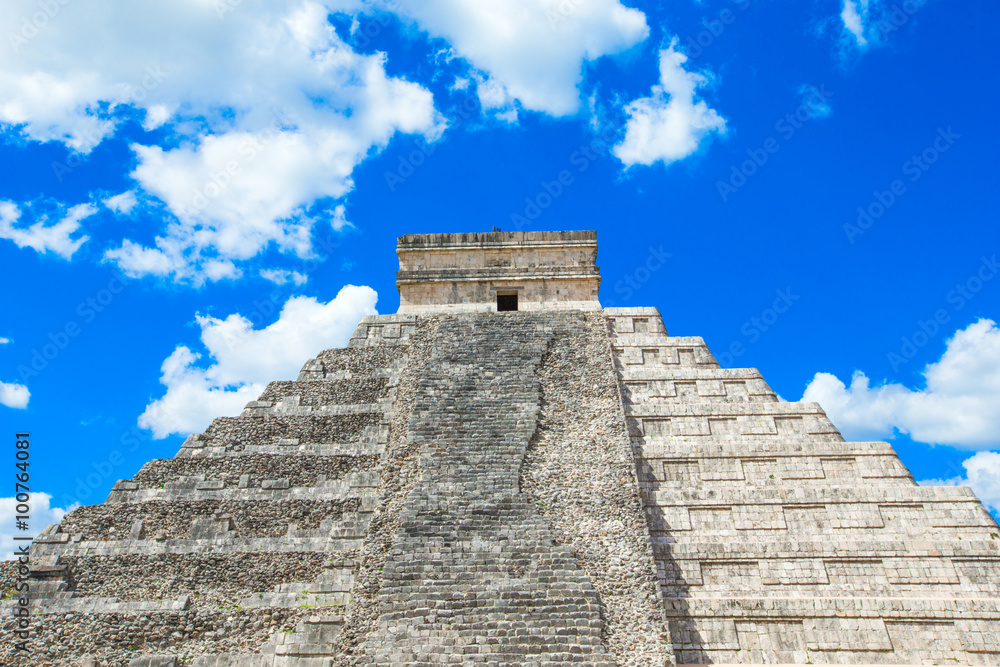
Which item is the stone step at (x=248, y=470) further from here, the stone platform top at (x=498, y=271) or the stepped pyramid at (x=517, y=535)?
the stone platform top at (x=498, y=271)

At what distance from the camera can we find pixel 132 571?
9477 millimetres

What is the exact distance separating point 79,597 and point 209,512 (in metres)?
1.93

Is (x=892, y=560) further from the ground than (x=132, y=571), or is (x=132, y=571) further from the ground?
(x=132, y=571)

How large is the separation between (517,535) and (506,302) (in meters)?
7.63

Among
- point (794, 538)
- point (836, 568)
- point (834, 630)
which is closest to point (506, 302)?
point (794, 538)

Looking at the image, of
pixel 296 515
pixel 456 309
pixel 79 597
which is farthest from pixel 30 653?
pixel 456 309

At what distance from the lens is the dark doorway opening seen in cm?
1541

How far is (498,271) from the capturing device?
50.4 feet

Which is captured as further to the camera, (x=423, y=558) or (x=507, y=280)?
(x=507, y=280)

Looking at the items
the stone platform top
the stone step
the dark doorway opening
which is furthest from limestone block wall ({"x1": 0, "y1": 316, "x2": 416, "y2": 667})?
the dark doorway opening

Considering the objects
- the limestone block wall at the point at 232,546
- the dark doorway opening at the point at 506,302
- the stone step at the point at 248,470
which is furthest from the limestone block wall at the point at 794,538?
the stone step at the point at 248,470

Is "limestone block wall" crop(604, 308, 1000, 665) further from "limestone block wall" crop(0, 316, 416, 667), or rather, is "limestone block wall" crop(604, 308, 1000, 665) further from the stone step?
the stone step

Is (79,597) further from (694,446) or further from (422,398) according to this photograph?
(694,446)

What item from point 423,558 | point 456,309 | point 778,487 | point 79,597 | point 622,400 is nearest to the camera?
point 423,558
